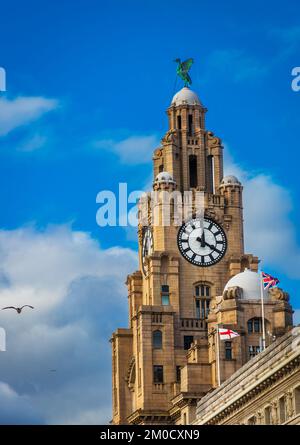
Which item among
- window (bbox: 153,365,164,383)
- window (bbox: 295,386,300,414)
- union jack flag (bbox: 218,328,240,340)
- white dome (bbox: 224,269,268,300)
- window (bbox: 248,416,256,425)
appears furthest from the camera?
window (bbox: 153,365,164,383)

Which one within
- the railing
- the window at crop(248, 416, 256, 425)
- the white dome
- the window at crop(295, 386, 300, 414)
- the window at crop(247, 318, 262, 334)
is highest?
the white dome

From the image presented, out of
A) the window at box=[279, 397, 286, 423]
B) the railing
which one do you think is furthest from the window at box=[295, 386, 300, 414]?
the railing

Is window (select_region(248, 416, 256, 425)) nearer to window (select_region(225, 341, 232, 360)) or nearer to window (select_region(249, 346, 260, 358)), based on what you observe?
window (select_region(225, 341, 232, 360))

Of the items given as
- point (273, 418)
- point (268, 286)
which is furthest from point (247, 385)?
point (268, 286)

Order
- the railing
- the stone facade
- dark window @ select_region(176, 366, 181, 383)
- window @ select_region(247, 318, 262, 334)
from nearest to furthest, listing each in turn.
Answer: the stone facade < window @ select_region(247, 318, 262, 334) < the railing < dark window @ select_region(176, 366, 181, 383)

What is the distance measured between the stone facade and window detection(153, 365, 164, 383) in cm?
4041

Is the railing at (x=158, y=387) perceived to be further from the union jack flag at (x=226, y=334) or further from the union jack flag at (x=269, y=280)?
the union jack flag at (x=269, y=280)

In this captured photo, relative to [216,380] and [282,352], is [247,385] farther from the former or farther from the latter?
[216,380]

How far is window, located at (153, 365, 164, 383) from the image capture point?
19838 centimetres

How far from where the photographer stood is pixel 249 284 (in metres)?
192

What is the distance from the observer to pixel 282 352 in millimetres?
136500
